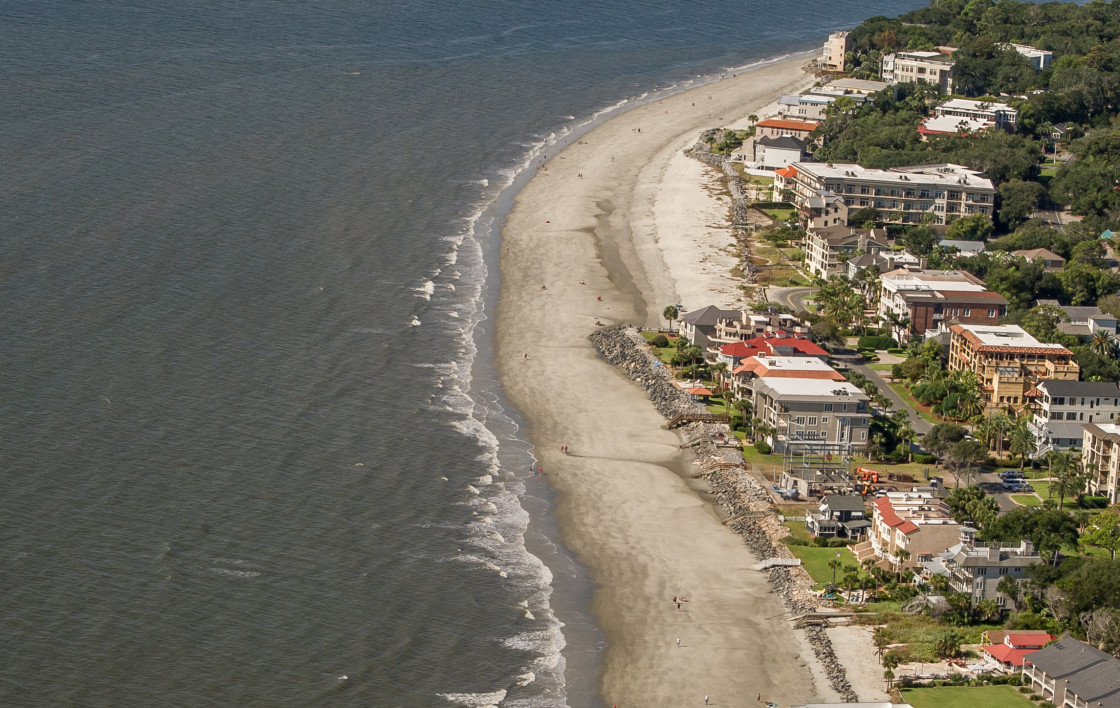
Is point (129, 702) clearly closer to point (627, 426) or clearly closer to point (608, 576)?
point (608, 576)

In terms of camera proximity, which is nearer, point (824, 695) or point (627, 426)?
point (824, 695)

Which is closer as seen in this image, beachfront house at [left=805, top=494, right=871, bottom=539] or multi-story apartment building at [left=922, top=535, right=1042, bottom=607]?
multi-story apartment building at [left=922, top=535, right=1042, bottom=607]

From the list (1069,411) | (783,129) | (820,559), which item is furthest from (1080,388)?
(783,129)

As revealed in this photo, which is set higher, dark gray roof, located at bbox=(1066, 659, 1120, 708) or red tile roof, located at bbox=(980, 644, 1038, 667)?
dark gray roof, located at bbox=(1066, 659, 1120, 708)

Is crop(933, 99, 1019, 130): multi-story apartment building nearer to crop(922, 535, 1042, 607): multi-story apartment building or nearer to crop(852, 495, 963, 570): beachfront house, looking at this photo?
crop(852, 495, 963, 570): beachfront house

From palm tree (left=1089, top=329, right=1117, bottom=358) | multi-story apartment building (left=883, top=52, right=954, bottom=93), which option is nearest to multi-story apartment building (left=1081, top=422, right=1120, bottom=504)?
palm tree (left=1089, top=329, right=1117, bottom=358)

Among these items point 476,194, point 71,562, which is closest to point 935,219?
point 476,194
